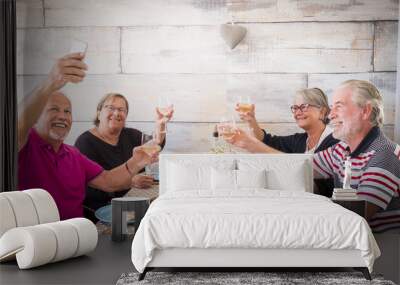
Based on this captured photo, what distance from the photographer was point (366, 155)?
687 centimetres

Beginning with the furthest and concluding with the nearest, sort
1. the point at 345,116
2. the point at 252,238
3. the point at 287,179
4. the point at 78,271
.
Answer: the point at 345,116, the point at 287,179, the point at 78,271, the point at 252,238

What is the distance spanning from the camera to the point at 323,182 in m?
6.99

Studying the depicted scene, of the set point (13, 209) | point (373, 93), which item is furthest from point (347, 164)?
point (13, 209)

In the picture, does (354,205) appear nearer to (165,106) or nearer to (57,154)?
(165,106)

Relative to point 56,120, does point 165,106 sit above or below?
above

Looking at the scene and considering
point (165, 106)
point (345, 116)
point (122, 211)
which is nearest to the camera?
point (122, 211)

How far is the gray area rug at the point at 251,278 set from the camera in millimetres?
4574

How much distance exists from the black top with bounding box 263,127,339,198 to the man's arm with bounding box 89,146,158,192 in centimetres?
136

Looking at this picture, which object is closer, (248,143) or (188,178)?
(188,178)

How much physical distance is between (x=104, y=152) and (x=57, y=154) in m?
0.55

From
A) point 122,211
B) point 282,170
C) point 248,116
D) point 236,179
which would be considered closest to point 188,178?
point 236,179

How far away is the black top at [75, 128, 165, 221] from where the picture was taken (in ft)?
23.3

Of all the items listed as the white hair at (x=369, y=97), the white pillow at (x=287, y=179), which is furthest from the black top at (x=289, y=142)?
the white hair at (x=369, y=97)

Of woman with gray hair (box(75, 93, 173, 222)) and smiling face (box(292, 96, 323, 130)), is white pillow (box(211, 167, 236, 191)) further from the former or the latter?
smiling face (box(292, 96, 323, 130))
